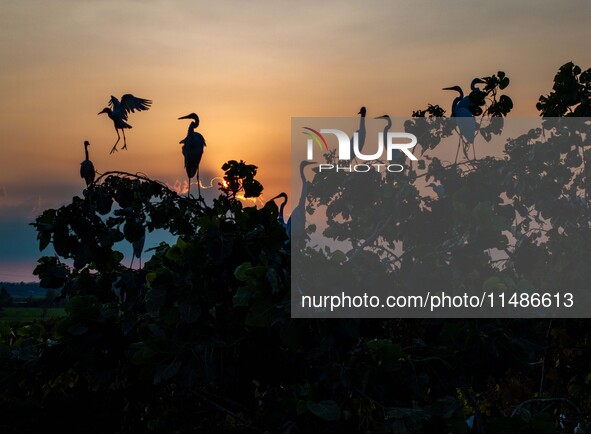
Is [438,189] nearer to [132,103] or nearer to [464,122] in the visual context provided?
[464,122]

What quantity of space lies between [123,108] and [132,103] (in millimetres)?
235

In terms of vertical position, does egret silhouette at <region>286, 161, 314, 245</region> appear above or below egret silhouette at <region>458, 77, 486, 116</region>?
below

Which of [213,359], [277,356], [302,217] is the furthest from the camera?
[302,217]

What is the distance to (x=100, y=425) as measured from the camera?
661 cm

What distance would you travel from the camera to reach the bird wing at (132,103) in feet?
31.5

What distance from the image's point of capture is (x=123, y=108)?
31.2 feet

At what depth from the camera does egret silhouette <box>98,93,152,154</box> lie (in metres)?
9.26

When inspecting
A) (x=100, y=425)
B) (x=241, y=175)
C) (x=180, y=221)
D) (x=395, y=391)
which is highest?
(x=241, y=175)

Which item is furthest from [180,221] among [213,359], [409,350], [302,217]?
[409,350]

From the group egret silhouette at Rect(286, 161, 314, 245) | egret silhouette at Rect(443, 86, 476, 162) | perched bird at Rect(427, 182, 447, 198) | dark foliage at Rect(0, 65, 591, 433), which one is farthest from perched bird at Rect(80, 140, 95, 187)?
egret silhouette at Rect(443, 86, 476, 162)

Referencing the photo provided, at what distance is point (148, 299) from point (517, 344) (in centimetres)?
219

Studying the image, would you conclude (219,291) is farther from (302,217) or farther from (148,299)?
(302,217)

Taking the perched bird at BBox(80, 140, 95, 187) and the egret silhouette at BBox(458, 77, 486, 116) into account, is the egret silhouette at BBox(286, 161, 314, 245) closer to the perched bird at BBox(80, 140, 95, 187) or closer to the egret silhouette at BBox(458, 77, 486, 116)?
the perched bird at BBox(80, 140, 95, 187)

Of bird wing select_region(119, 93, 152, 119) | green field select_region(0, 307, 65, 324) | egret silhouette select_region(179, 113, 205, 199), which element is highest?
bird wing select_region(119, 93, 152, 119)
